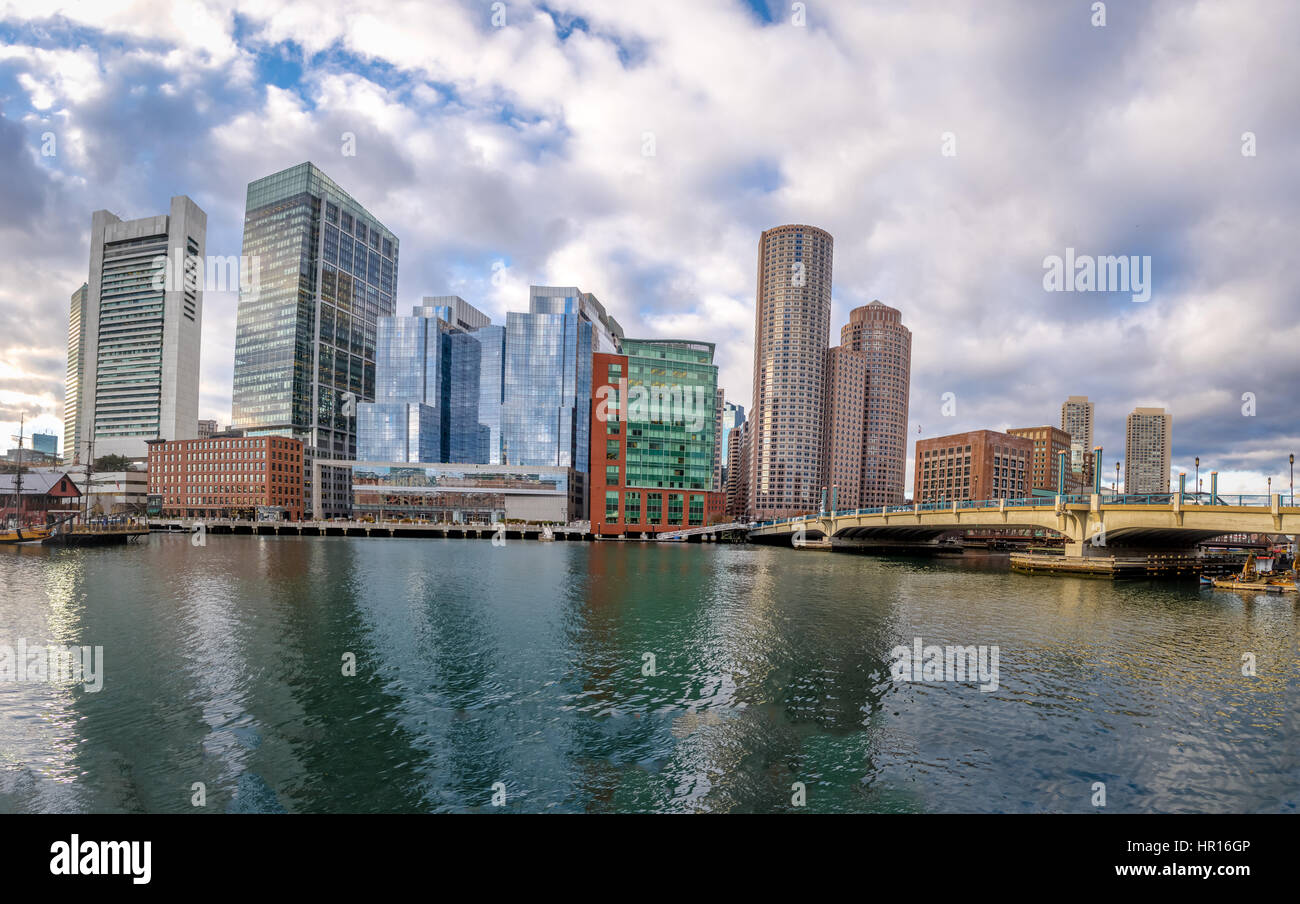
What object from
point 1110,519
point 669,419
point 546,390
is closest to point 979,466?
point 669,419

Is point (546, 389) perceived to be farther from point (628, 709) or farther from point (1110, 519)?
point (628, 709)

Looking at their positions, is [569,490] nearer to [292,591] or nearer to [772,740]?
[292,591]

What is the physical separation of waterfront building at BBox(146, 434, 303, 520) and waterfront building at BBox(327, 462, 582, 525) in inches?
639

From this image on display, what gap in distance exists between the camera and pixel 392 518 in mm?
143750

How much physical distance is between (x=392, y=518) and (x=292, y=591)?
109 m

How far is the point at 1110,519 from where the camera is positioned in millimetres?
58312

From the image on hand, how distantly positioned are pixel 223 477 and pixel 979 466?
219843 millimetres

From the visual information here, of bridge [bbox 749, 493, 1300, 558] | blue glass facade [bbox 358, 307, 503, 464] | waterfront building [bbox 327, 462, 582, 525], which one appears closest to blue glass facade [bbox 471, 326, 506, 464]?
blue glass facade [bbox 358, 307, 503, 464]

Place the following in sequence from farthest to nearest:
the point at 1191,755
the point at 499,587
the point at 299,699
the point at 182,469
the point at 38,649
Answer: the point at 182,469 → the point at 499,587 → the point at 38,649 → the point at 299,699 → the point at 1191,755

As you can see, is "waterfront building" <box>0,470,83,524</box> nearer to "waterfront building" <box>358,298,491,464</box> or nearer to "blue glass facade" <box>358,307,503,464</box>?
"blue glass facade" <box>358,307,503,464</box>

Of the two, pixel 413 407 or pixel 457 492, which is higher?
pixel 413 407

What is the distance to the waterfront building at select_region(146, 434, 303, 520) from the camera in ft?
444
